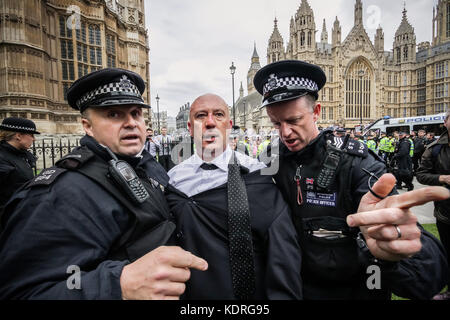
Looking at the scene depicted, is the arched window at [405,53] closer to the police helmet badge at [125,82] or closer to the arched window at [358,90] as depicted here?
the arched window at [358,90]

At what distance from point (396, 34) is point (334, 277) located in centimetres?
7835

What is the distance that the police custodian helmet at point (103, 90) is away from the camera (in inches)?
69.5

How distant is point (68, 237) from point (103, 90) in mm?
1172

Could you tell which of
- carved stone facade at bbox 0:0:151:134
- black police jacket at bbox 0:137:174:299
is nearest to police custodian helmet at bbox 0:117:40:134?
black police jacket at bbox 0:137:174:299

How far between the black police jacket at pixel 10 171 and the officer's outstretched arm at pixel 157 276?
12.9ft

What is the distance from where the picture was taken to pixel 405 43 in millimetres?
55906

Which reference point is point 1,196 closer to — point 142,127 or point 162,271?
point 142,127

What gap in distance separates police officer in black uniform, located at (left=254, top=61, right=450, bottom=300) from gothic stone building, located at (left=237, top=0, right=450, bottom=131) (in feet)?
172

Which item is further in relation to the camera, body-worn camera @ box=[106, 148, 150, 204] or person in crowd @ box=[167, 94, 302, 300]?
person in crowd @ box=[167, 94, 302, 300]

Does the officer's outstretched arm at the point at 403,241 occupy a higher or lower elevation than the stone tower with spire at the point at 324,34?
lower

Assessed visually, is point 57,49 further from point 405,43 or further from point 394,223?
point 405,43

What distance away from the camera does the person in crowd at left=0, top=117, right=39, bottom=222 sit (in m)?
3.73

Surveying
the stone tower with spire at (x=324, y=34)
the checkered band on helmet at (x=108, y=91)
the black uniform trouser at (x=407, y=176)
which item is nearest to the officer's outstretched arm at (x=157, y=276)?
the checkered band on helmet at (x=108, y=91)

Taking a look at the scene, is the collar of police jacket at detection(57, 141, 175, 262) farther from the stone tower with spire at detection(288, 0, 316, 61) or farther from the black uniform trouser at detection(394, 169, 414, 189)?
the stone tower with spire at detection(288, 0, 316, 61)
